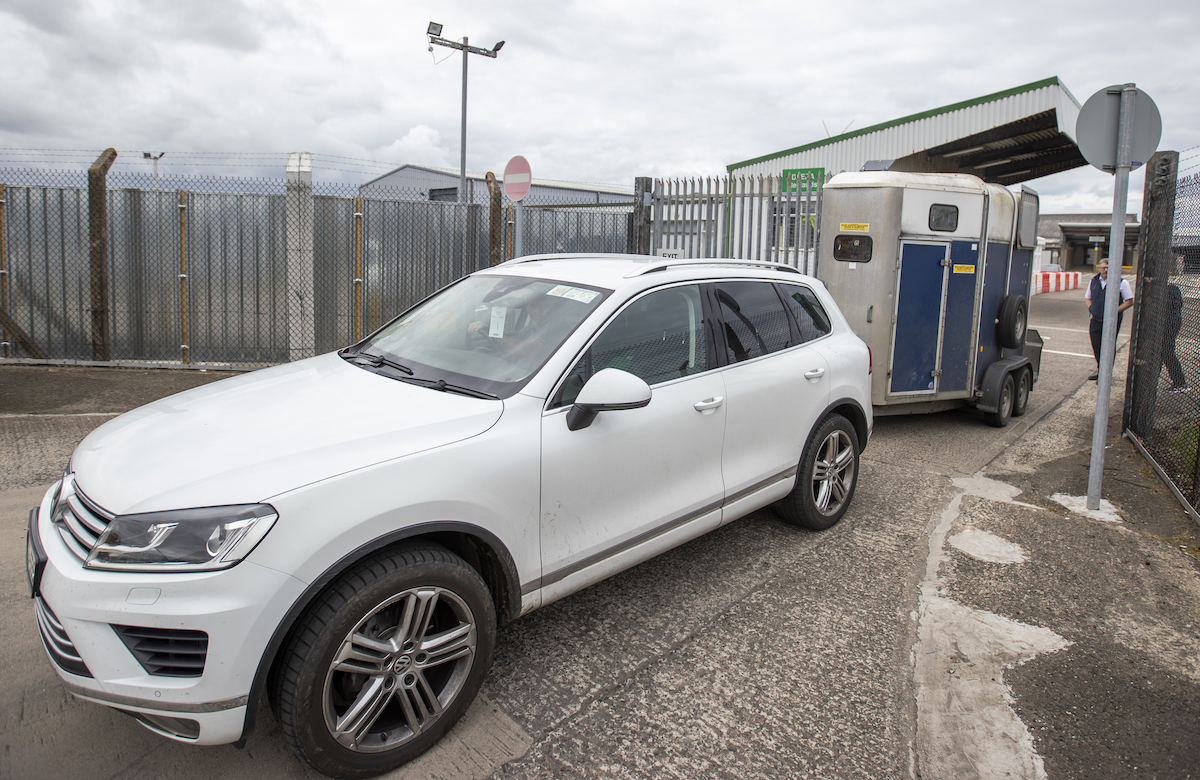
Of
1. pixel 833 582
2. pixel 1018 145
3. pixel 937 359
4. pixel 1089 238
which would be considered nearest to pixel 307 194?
pixel 937 359

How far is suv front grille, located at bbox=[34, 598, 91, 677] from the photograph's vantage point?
2.31 metres

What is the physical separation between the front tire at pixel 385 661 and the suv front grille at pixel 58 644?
57 centimetres

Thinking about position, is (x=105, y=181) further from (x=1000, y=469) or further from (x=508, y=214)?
(x=1000, y=469)

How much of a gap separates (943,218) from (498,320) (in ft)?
18.0

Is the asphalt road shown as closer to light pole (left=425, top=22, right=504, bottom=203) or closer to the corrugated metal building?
light pole (left=425, top=22, right=504, bottom=203)

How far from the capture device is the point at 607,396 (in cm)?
301

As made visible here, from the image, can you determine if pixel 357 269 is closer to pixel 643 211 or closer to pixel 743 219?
pixel 643 211

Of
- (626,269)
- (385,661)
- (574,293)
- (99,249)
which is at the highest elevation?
(99,249)

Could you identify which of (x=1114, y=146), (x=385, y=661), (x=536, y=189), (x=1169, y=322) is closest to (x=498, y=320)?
(x=385, y=661)

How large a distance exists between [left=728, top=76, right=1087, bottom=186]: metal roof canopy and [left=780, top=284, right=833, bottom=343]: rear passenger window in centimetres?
1240

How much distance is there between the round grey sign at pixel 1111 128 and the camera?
5203mm

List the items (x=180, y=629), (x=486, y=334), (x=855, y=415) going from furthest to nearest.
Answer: (x=855, y=415), (x=486, y=334), (x=180, y=629)

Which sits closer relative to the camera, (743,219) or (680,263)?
(680,263)

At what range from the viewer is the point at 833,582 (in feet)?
13.8
